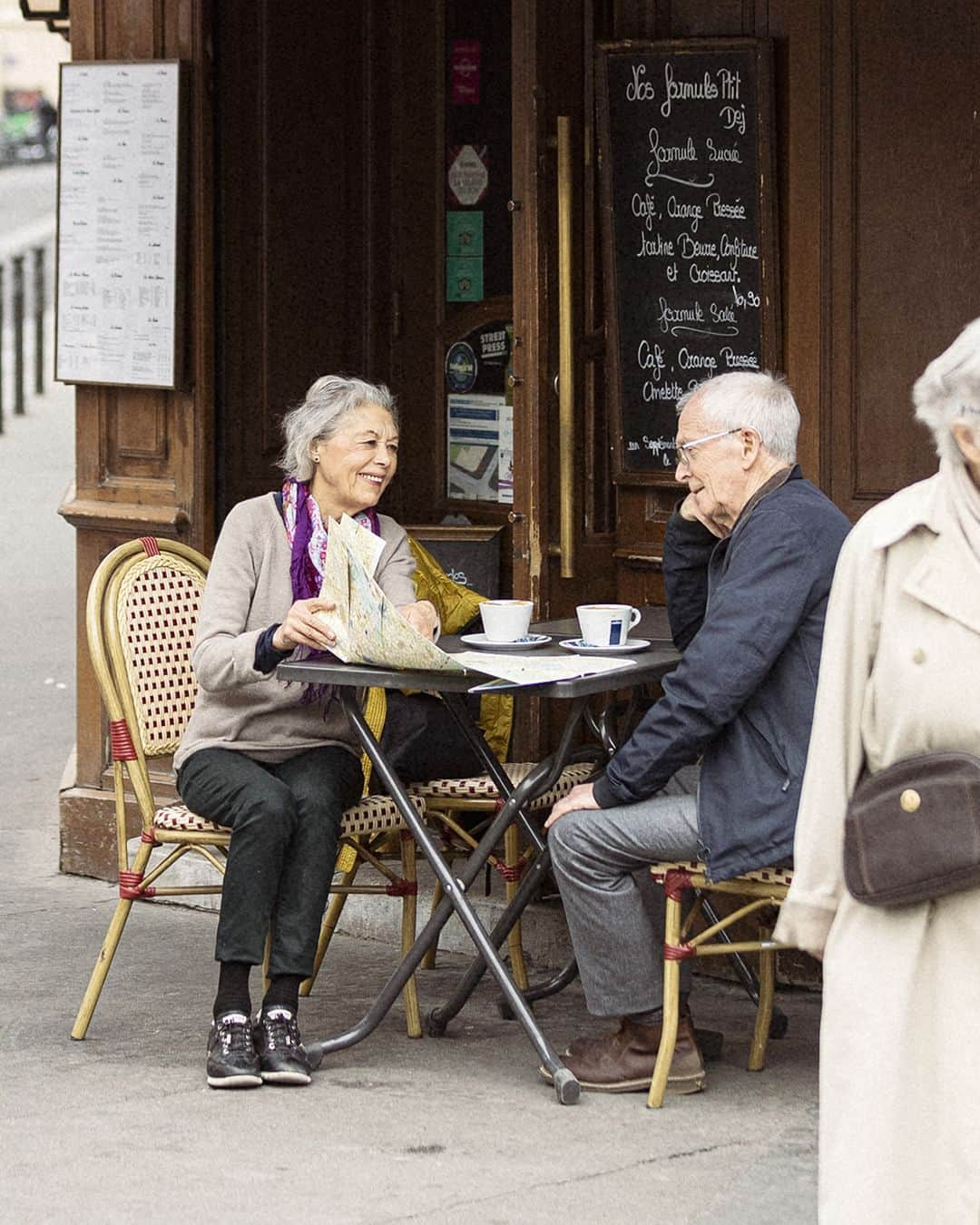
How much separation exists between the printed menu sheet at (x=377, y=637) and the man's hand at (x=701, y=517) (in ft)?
1.12

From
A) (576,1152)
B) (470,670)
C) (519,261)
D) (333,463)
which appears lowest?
(576,1152)

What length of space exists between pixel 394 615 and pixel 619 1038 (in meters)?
1.07

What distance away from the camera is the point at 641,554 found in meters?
6.06

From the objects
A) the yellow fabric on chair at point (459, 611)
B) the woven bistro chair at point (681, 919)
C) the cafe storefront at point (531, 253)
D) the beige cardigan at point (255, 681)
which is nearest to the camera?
the woven bistro chair at point (681, 919)

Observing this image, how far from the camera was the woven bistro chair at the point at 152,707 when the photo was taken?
512 cm

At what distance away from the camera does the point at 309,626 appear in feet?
15.7

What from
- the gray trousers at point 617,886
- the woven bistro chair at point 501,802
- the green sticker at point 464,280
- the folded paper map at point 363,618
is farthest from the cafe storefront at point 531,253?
the gray trousers at point 617,886

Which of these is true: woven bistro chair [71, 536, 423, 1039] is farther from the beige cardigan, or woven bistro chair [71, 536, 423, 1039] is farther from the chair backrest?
the beige cardigan

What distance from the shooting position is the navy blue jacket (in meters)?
4.41

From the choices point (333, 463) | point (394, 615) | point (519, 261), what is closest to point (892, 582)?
point (394, 615)

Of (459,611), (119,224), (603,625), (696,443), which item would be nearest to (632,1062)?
(603,625)

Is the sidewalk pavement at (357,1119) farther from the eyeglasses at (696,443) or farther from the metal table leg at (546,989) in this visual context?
the eyeglasses at (696,443)

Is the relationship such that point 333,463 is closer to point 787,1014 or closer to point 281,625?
point 281,625

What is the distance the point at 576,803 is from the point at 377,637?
0.55m
